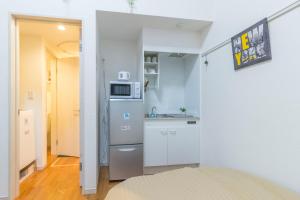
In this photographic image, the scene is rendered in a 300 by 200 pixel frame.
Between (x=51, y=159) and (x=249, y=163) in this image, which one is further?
(x=51, y=159)

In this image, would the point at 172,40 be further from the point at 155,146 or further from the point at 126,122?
the point at 155,146

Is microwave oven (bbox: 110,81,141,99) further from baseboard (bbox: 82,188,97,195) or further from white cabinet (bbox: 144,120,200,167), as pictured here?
baseboard (bbox: 82,188,97,195)

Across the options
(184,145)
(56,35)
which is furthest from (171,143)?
(56,35)

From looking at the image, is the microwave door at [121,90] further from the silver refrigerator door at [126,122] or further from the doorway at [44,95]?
the doorway at [44,95]

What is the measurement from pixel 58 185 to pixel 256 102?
2.72m

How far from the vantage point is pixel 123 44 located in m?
3.44

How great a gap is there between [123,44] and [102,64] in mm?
564

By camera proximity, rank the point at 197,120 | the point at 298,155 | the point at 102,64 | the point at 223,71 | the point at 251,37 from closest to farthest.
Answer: the point at 298,155 < the point at 251,37 < the point at 223,71 < the point at 197,120 < the point at 102,64

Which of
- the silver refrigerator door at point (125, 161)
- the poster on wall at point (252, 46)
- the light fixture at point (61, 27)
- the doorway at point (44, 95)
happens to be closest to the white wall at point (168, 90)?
the silver refrigerator door at point (125, 161)

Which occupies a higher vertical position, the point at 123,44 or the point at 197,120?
the point at 123,44

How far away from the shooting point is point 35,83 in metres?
3.13

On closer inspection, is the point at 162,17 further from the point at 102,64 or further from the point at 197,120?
the point at 197,120

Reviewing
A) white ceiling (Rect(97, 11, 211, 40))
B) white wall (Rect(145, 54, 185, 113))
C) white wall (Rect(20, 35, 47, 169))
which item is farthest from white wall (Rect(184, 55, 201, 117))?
white wall (Rect(20, 35, 47, 169))

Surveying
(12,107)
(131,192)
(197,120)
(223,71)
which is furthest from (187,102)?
(12,107)
